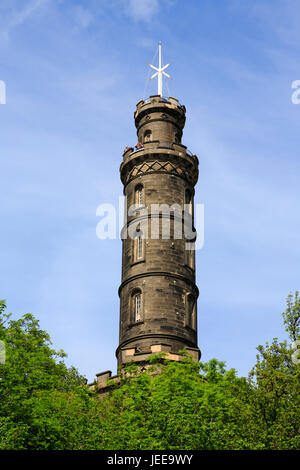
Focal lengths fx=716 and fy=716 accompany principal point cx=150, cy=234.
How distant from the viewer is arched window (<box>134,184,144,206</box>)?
4506cm

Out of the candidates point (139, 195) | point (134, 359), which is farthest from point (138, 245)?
point (134, 359)

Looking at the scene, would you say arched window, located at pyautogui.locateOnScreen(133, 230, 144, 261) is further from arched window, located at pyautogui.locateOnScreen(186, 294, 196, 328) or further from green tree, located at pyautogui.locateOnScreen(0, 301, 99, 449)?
green tree, located at pyautogui.locateOnScreen(0, 301, 99, 449)

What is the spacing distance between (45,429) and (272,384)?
9.56 m

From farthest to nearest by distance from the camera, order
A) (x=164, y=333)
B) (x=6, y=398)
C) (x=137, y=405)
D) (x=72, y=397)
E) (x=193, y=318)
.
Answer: (x=193, y=318) → (x=164, y=333) → (x=72, y=397) → (x=137, y=405) → (x=6, y=398)

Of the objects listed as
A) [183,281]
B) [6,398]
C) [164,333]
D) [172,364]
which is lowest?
[6,398]

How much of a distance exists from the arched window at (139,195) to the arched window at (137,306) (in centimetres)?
599

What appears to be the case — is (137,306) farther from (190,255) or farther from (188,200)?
(188,200)

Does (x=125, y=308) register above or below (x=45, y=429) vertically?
above

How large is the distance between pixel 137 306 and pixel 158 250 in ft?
11.6

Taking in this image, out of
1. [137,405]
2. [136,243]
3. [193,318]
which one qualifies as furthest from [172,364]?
[136,243]

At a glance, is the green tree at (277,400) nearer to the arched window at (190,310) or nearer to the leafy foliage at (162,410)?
the leafy foliage at (162,410)

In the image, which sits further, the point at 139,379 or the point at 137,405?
the point at 139,379

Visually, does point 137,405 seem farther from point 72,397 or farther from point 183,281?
point 183,281
